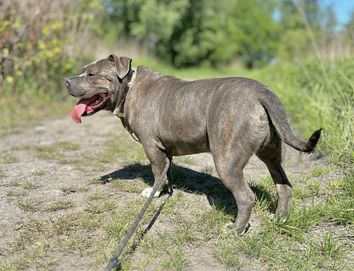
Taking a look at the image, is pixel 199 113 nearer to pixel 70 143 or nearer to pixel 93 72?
pixel 93 72

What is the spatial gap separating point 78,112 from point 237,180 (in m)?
1.91

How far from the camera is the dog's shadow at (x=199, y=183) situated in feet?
15.0

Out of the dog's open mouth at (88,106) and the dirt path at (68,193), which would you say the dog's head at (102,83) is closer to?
the dog's open mouth at (88,106)

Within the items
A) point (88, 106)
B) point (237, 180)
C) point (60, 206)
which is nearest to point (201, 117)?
point (237, 180)

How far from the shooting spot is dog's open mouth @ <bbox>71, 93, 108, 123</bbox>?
4.71 m

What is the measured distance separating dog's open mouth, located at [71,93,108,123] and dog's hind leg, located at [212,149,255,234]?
60.6 inches

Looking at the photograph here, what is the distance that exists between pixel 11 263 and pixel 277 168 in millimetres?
2417

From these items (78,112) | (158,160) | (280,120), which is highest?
(280,120)

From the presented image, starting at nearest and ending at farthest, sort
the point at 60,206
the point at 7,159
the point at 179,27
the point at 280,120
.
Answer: the point at 280,120 → the point at 60,206 → the point at 7,159 → the point at 179,27

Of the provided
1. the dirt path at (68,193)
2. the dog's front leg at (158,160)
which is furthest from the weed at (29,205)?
the dog's front leg at (158,160)

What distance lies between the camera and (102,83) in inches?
185

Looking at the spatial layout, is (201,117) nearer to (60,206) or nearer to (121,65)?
(121,65)

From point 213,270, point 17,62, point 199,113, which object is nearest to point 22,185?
point 199,113

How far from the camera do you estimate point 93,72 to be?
4.71 m
